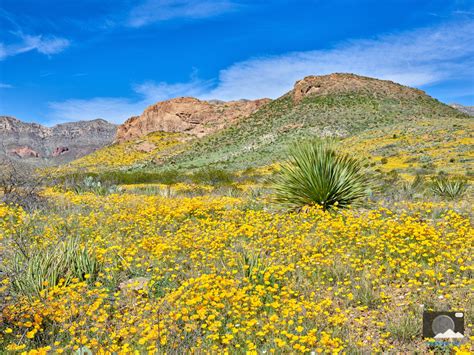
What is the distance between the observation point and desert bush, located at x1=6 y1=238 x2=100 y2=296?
5285mm

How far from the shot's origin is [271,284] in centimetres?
543

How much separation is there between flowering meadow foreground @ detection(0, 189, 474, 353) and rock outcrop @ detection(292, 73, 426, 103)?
7355 centimetres

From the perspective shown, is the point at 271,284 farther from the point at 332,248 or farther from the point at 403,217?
the point at 403,217

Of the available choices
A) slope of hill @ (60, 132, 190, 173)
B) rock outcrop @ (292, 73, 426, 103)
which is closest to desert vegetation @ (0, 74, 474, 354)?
rock outcrop @ (292, 73, 426, 103)

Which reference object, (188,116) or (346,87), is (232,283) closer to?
(346,87)

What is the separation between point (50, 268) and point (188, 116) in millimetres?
116981

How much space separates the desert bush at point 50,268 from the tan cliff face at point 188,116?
10679cm

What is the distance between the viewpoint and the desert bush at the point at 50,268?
17.3 feet

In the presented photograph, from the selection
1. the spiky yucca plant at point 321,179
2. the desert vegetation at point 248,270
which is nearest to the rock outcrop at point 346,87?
the desert vegetation at point 248,270

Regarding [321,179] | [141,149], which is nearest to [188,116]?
[141,149]

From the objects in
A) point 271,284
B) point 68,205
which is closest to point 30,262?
point 271,284

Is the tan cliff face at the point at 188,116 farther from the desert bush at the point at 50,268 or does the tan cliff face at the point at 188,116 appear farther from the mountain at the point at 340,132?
the desert bush at the point at 50,268

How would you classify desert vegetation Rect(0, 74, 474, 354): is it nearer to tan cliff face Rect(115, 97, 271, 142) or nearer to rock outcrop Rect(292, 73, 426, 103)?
rock outcrop Rect(292, 73, 426, 103)

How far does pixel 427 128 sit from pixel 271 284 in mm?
41832
